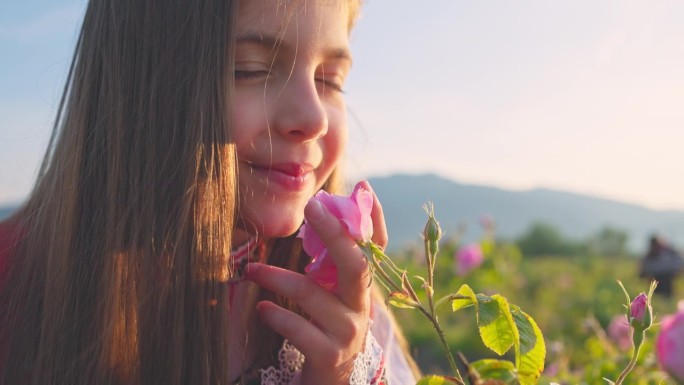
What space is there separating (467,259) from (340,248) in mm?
3455

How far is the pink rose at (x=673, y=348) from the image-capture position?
457 millimetres

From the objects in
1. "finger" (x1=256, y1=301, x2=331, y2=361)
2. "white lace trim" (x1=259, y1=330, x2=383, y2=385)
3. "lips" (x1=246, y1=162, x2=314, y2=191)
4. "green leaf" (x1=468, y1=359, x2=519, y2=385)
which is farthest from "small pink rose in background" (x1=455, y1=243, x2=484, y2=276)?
"green leaf" (x1=468, y1=359, x2=519, y2=385)

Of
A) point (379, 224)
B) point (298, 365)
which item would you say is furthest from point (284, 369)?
point (379, 224)

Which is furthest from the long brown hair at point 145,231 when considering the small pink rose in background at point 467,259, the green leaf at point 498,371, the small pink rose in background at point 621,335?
the small pink rose in background at point 467,259

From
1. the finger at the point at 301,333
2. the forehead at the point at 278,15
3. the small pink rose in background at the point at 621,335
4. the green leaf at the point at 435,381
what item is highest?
the forehead at the point at 278,15

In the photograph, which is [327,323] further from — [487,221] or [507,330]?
[487,221]

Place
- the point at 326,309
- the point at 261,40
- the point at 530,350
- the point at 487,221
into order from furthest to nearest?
1. the point at 487,221
2. the point at 261,40
3. the point at 326,309
4. the point at 530,350

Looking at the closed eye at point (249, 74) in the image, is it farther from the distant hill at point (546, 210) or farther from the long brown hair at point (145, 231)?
the distant hill at point (546, 210)

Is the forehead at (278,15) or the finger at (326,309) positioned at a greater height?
the forehead at (278,15)

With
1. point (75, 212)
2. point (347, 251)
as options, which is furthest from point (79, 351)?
point (347, 251)

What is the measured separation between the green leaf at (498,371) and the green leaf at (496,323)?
0.38 feet

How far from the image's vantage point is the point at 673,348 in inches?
18.3

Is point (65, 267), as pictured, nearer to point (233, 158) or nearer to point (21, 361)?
point (21, 361)

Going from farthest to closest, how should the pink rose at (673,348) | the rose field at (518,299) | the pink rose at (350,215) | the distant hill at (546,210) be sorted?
the distant hill at (546,210)
the rose field at (518,299)
the pink rose at (350,215)
the pink rose at (673,348)
